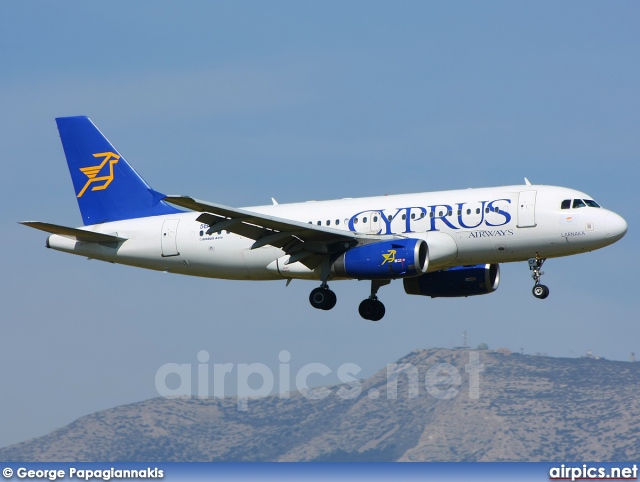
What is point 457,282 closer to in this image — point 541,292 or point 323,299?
point 541,292

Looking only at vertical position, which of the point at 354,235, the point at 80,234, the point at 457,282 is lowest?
the point at 457,282

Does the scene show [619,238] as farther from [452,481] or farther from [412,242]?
[452,481]

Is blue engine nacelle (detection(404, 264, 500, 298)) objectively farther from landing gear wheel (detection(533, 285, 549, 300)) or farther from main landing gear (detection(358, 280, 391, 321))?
landing gear wheel (detection(533, 285, 549, 300))

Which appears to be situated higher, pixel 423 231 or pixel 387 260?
→ pixel 423 231

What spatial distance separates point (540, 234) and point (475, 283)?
6147 mm

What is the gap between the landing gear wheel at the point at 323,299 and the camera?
164 ft

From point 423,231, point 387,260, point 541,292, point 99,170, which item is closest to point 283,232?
point 387,260

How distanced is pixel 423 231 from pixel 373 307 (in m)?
6.04

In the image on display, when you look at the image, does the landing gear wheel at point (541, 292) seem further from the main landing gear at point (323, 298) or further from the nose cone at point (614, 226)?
the main landing gear at point (323, 298)

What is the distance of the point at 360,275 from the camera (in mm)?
48062

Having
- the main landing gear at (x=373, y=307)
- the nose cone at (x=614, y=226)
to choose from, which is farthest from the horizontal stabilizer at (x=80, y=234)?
the nose cone at (x=614, y=226)

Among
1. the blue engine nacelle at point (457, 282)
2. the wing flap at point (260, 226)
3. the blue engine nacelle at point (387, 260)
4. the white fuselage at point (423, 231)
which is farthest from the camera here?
the blue engine nacelle at point (457, 282)

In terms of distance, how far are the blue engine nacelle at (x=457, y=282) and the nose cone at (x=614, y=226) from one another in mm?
6914

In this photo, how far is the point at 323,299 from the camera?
49969 millimetres
